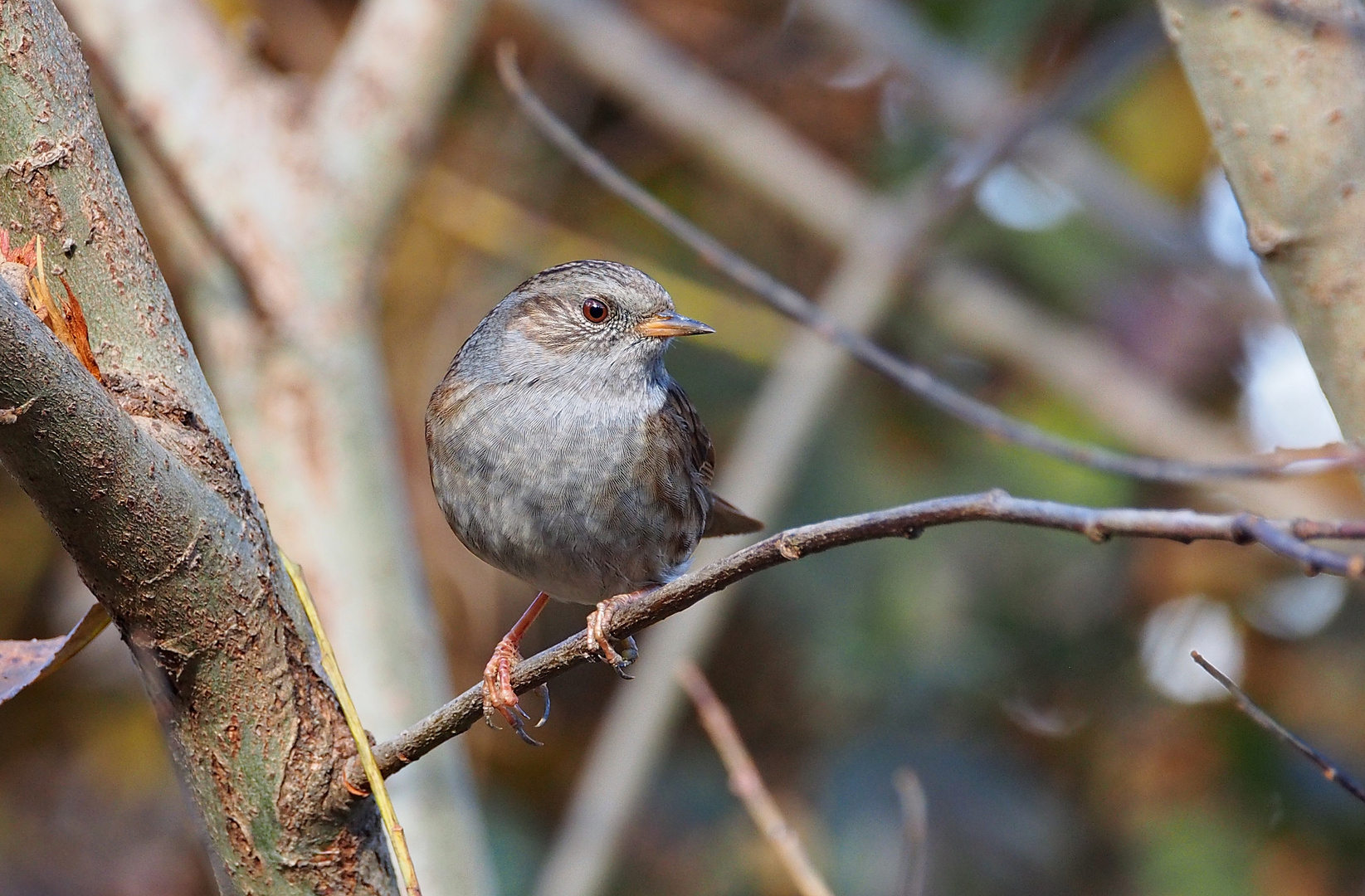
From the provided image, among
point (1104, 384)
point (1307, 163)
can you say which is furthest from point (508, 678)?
point (1104, 384)

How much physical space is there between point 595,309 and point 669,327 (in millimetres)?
291

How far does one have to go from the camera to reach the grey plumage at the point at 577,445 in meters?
3.75

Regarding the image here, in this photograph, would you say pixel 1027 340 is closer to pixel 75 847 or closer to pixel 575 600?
pixel 575 600

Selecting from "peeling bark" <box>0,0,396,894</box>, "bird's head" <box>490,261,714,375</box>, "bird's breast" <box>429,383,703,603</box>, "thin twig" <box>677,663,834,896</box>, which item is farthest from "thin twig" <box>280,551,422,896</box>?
"bird's head" <box>490,261,714,375</box>

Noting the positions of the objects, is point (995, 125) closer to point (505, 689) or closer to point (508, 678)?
point (505, 689)

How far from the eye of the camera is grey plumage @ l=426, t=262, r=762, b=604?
375 centimetres

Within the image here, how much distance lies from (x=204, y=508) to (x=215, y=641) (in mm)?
263

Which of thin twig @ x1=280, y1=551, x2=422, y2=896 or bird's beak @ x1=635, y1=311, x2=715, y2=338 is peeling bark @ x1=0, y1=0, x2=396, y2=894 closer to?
thin twig @ x1=280, y1=551, x2=422, y2=896

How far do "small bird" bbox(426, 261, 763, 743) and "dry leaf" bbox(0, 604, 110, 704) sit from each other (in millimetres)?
977

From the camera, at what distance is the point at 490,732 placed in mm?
6996

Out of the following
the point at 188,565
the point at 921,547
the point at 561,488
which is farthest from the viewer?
the point at 921,547

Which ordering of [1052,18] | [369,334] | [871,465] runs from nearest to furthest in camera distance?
[369,334] < [871,465] < [1052,18]

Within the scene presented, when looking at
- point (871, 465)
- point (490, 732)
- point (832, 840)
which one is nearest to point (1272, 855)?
point (832, 840)

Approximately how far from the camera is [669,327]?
14.3 feet
